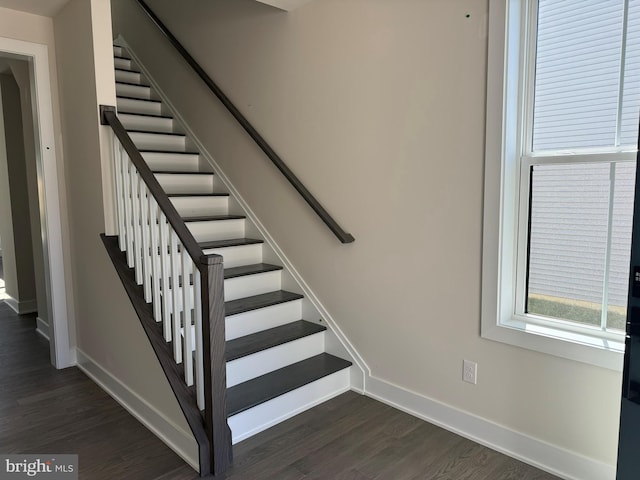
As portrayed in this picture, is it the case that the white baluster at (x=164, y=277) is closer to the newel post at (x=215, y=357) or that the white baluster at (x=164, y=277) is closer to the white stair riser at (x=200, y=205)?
the newel post at (x=215, y=357)

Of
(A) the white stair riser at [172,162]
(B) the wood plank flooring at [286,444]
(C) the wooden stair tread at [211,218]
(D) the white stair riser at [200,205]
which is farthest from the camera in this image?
(A) the white stair riser at [172,162]

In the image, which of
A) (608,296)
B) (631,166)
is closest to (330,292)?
(608,296)

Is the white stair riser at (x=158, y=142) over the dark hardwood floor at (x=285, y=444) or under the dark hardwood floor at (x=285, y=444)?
over

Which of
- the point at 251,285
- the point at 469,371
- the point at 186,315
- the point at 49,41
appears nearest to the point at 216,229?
the point at 251,285

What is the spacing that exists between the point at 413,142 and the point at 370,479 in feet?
5.47

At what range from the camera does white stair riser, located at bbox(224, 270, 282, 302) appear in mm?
3088

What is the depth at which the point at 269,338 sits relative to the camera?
2.85m

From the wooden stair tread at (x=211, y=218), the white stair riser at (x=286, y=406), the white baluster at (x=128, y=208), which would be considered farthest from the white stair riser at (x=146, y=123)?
the white stair riser at (x=286, y=406)

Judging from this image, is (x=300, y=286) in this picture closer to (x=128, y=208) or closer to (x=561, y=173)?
(x=128, y=208)

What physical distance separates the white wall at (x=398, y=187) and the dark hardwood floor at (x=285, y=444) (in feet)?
0.74

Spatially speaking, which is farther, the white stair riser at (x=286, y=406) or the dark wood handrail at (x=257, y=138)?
the dark wood handrail at (x=257, y=138)

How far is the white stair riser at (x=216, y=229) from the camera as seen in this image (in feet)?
11.2

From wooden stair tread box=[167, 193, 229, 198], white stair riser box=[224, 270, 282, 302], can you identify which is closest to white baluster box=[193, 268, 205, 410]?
white stair riser box=[224, 270, 282, 302]

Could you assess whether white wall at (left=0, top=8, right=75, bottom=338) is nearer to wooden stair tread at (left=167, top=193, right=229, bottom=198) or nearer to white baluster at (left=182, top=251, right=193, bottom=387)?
wooden stair tread at (left=167, top=193, right=229, bottom=198)
